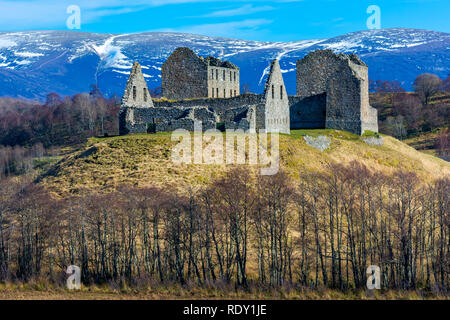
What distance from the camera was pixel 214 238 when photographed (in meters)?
40.7

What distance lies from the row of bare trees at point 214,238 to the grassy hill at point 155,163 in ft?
11.8

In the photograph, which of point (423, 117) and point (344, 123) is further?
point (423, 117)

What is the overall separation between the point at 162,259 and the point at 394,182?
23.4m

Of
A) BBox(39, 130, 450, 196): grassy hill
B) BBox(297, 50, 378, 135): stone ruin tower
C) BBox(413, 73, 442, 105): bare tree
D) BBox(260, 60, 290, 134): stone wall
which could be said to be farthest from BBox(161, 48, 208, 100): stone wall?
BBox(413, 73, 442, 105): bare tree

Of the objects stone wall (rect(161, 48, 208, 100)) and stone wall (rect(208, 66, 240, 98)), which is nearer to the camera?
stone wall (rect(161, 48, 208, 100))

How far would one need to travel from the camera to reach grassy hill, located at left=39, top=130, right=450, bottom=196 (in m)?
51.7

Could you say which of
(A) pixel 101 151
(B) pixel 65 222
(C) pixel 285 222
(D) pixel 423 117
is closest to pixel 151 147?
(A) pixel 101 151

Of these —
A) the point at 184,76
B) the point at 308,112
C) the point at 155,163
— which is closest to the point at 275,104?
the point at 308,112

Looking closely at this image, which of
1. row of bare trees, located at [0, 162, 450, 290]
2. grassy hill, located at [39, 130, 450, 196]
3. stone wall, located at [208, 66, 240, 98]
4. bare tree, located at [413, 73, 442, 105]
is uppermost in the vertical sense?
bare tree, located at [413, 73, 442, 105]

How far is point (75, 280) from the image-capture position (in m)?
41.4

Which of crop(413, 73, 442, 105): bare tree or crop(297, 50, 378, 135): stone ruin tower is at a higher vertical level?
crop(413, 73, 442, 105): bare tree

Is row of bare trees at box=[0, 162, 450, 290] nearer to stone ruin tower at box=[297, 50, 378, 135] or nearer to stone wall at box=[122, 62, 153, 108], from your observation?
stone wall at box=[122, 62, 153, 108]

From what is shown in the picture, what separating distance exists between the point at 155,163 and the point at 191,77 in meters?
28.5

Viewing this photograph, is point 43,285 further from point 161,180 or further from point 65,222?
point 161,180
